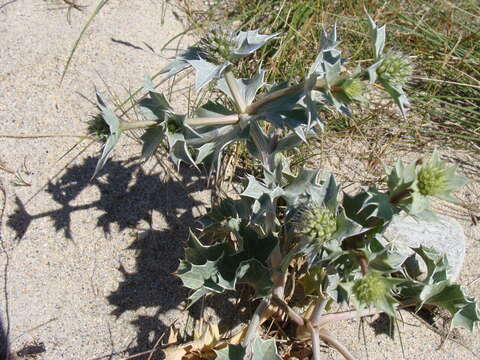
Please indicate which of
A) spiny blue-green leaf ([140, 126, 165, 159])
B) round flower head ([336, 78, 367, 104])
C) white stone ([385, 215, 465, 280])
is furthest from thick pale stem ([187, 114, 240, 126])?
white stone ([385, 215, 465, 280])

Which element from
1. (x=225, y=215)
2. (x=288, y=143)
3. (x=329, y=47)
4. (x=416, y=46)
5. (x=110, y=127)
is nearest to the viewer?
(x=110, y=127)

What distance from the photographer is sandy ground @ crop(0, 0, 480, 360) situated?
6.52ft

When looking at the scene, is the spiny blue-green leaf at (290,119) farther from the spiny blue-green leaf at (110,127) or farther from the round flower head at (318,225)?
the spiny blue-green leaf at (110,127)

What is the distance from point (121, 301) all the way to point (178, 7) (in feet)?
6.21

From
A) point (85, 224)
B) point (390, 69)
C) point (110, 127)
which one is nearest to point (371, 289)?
point (390, 69)

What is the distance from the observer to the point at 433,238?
6.99ft

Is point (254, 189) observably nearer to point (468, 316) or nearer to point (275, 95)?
point (275, 95)

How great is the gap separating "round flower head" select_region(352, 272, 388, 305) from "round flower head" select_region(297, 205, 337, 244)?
0.60 feet

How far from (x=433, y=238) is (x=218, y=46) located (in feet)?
4.56

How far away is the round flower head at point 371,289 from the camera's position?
1.41 m

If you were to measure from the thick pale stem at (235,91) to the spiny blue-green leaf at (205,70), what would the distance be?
0.32ft

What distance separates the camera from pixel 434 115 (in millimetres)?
2660

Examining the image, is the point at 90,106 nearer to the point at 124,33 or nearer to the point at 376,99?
the point at 124,33

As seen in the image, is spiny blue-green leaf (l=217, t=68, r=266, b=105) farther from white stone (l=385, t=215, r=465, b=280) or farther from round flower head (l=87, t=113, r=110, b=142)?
white stone (l=385, t=215, r=465, b=280)
